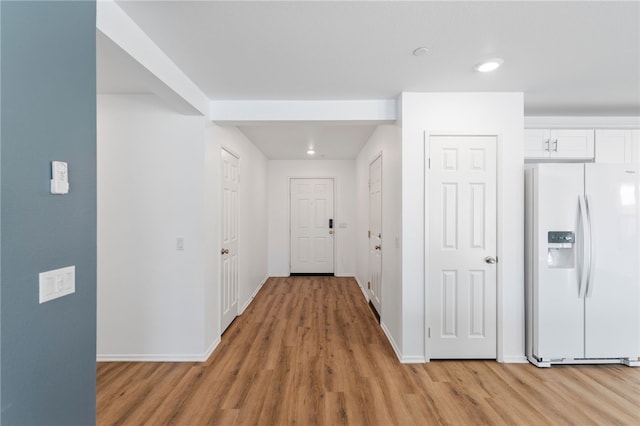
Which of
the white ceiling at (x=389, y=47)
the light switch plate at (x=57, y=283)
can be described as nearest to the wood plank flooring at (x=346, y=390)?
the light switch plate at (x=57, y=283)

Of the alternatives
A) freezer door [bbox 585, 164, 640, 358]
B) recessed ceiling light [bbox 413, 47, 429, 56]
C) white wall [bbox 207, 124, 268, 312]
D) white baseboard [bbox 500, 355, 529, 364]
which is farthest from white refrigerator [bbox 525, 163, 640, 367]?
white wall [bbox 207, 124, 268, 312]

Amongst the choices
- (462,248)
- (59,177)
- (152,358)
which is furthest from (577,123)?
(152,358)

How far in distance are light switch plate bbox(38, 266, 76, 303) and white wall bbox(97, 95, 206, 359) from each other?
55.9 inches

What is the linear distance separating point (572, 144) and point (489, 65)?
180 centimetres

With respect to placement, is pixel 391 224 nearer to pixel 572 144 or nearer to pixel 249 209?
pixel 572 144

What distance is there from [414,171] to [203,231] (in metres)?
2.03

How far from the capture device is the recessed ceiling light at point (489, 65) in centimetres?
206

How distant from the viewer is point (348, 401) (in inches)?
81.6

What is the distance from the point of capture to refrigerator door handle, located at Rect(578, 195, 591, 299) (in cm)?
247

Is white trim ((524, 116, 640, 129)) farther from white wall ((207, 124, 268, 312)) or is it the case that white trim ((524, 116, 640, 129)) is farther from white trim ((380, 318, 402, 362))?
white wall ((207, 124, 268, 312))

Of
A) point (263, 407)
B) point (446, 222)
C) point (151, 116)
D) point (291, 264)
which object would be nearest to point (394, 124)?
point (446, 222)

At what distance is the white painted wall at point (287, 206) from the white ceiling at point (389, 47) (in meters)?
3.06

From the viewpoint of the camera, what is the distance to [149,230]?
8.71 feet

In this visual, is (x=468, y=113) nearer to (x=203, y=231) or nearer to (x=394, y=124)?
(x=394, y=124)
